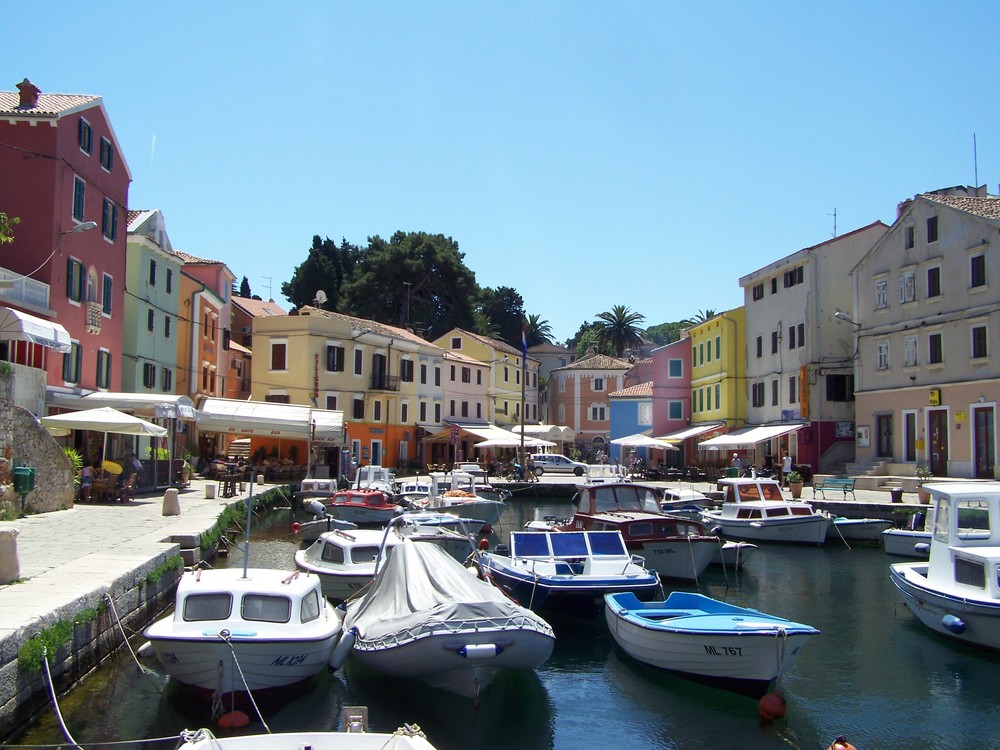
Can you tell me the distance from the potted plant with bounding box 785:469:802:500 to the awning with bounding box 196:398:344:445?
71.6 ft

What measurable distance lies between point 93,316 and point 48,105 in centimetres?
774

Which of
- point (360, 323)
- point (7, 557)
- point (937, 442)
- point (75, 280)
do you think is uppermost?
point (360, 323)

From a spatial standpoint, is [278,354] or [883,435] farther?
[278,354]

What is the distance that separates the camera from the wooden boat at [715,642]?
1301cm

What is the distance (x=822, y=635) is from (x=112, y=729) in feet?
43.4

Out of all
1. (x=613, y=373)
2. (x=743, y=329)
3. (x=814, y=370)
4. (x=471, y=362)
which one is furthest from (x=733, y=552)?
(x=613, y=373)

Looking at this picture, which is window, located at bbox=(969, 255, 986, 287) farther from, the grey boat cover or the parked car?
the parked car

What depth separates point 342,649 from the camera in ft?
44.8

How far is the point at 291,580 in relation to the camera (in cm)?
1383

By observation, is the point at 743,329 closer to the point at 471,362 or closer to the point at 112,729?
the point at 471,362

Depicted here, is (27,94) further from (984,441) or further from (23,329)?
(984,441)

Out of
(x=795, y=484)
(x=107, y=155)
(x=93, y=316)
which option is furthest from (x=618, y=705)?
(x=107, y=155)

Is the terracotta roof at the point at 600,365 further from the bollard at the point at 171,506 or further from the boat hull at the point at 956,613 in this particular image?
the boat hull at the point at 956,613

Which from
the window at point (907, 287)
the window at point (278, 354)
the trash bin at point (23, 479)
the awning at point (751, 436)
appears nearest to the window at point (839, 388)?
the awning at point (751, 436)
